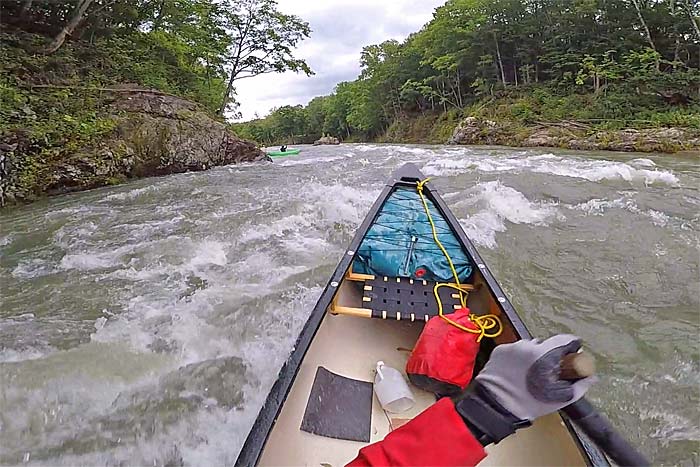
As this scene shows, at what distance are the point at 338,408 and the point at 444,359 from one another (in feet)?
1.82

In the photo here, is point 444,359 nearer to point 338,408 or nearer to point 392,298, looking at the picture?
point 338,408

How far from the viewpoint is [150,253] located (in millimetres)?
4551

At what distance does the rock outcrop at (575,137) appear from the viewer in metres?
12.9

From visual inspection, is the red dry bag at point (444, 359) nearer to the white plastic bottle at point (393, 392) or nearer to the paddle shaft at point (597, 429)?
the white plastic bottle at point (393, 392)

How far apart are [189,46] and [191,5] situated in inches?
50.1

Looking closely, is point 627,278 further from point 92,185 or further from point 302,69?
point 302,69

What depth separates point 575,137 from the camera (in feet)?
52.5

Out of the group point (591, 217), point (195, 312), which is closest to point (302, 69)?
point (591, 217)

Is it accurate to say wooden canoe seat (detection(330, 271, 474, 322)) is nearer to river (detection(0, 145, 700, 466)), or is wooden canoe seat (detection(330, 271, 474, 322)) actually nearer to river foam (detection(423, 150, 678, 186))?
river (detection(0, 145, 700, 466))

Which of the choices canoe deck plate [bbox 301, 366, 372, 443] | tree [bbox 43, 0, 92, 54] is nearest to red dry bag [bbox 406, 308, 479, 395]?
canoe deck plate [bbox 301, 366, 372, 443]

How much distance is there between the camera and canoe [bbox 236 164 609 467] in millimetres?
1619

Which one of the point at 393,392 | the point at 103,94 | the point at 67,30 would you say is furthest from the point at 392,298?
the point at 67,30

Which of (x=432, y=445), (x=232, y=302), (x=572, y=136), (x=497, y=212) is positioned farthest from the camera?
(x=572, y=136)

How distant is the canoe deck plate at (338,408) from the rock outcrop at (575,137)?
13.9m
